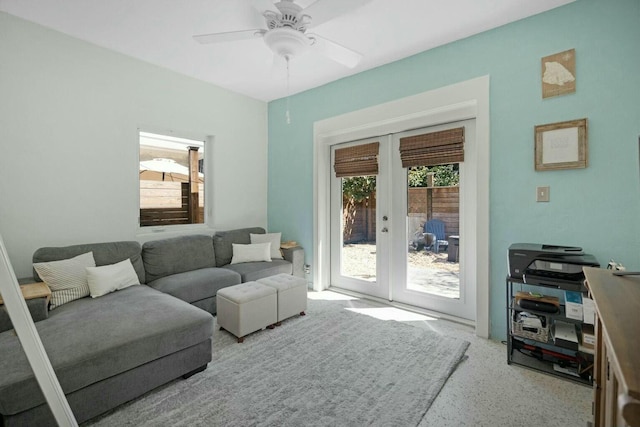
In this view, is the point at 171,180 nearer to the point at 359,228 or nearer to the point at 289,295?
the point at 289,295

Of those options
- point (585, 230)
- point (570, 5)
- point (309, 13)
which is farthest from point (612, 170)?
point (309, 13)

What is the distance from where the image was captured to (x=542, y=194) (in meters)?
2.32

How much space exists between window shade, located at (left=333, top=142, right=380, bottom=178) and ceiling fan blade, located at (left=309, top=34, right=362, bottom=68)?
4.19 feet

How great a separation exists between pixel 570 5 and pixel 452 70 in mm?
880

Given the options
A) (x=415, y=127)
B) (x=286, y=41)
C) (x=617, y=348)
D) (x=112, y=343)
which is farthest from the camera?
(x=415, y=127)

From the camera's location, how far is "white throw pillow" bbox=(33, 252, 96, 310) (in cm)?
228

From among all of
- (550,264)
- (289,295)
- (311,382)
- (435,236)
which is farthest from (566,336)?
(289,295)

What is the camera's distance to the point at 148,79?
3.27 metres

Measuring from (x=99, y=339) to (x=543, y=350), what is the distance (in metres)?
3.02

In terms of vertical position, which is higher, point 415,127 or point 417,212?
point 415,127

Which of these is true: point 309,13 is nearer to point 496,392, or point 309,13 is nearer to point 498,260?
point 498,260

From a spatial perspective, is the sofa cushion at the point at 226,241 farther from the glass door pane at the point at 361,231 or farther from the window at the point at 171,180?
the glass door pane at the point at 361,231

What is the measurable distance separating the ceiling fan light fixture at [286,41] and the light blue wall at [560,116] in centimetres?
143

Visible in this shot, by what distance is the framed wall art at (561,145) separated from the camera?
2.14 metres
